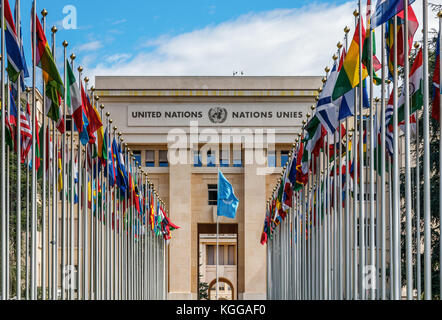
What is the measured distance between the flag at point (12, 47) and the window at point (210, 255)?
261ft

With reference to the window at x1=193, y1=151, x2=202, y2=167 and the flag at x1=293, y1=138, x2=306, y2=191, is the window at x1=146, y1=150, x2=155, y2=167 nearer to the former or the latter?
the window at x1=193, y1=151, x2=202, y2=167

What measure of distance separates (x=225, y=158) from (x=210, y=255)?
3588cm

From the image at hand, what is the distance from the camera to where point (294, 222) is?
126 ft

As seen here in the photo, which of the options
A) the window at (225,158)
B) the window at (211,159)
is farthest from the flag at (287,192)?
the window at (211,159)

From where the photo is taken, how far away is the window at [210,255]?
316 feet

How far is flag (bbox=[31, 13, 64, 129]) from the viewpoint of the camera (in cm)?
1869

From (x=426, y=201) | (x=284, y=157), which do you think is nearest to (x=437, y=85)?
(x=426, y=201)

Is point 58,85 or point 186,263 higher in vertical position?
point 58,85

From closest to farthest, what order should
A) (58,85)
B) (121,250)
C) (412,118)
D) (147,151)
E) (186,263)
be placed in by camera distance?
(58,85) → (412,118) → (121,250) → (186,263) → (147,151)

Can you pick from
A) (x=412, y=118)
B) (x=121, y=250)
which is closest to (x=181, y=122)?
(x=121, y=250)

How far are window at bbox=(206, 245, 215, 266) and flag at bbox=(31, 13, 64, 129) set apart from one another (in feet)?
253

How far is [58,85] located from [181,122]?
1644 inches

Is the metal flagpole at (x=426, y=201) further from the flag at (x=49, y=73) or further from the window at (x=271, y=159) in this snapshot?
the window at (x=271, y=159)
